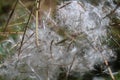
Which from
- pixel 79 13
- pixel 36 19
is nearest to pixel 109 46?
pixel 79 13

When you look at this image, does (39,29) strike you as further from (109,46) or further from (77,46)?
(109,46)

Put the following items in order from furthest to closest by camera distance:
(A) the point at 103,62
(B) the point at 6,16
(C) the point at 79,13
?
(B) the point at 6,16 → (C) the point at 79,13 → (A) the point at 103,62

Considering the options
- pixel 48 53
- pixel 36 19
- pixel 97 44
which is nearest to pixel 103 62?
pixel 97 44

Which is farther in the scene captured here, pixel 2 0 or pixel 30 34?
pixel 2 0

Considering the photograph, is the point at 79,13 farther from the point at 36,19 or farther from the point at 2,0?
the point at 2,0

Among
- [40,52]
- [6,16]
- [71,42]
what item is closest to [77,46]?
[71,42]

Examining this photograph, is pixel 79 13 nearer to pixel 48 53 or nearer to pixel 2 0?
pixel 48 53

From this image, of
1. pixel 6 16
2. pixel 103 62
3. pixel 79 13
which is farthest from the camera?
pixel 6 16

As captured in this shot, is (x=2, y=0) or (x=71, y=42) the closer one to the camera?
(x=71, y=42)
